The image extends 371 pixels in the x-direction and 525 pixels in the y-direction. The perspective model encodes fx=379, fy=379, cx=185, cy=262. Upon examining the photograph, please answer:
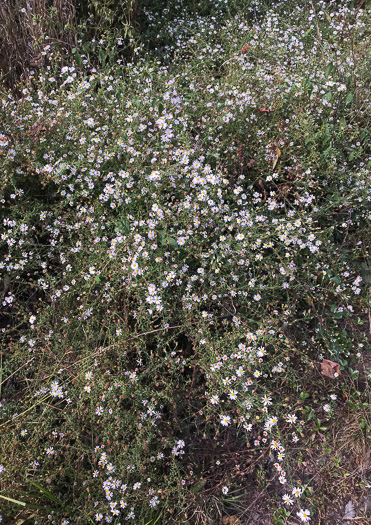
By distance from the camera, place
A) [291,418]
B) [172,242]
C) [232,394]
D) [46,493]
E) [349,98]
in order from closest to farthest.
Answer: [46,493], [232,394], [291,418], [172,242], [349,98]

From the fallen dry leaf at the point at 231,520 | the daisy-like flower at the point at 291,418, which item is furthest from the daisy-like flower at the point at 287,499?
the daisy-like flower at the point at 291,418

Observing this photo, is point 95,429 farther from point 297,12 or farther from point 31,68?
point 297,12

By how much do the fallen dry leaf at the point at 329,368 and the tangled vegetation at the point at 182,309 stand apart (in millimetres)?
14

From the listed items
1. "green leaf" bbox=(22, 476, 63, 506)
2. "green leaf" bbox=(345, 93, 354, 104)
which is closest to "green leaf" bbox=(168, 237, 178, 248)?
"green leaf" bbox=(22, 476, 63, 506)

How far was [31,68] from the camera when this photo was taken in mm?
4172

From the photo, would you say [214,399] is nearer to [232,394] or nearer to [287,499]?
[232,394]

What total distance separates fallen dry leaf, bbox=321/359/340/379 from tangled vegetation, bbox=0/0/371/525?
14 millimetres

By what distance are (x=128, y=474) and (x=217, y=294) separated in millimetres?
1240

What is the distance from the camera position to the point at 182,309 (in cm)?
256

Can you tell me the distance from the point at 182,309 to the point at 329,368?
1.11 m

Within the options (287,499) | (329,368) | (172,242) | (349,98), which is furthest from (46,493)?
(349,98)

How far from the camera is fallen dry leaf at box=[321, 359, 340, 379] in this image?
263 cm

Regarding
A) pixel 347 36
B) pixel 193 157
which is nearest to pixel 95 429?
pixel 193 157

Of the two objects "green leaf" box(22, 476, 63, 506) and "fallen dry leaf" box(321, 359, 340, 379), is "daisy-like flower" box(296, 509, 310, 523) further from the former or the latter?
"green leaf" box(22, 476, 63, 506)
